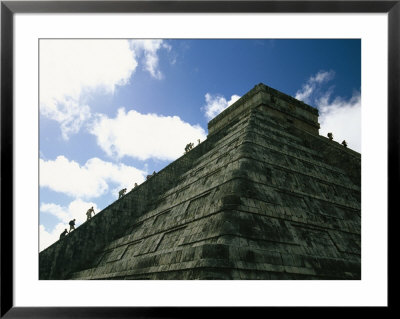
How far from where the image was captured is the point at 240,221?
6.39 m

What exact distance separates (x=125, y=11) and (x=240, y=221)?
418 centimetres

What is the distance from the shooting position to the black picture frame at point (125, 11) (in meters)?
4.92

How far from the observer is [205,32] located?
18.4 ft

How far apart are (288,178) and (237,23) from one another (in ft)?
15.4

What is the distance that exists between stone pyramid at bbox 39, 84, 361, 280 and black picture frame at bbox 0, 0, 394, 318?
62 centimetres

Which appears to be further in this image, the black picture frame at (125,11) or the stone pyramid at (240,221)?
the stone pyramid at (240,221)

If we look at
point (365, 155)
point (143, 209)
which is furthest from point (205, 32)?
point (143, 209)

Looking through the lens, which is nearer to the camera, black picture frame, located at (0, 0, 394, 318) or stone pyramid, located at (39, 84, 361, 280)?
black picture frame, located at (0, 0, 394, 318)

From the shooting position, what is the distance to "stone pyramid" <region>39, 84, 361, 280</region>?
6.02 metres

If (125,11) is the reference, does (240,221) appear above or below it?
below

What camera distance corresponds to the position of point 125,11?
Result: 17.9ft

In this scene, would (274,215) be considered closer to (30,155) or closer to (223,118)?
(30,155)

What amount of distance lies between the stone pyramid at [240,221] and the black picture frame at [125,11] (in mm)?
616

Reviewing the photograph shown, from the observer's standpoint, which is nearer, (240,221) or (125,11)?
(125,11)
